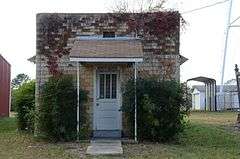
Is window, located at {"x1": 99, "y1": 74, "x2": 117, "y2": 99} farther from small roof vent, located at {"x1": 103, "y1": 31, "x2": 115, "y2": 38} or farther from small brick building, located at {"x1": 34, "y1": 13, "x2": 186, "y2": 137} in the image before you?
small roof vent, located at {"x1": 103, "y1": 31, "x2": 115, "y2": 38}

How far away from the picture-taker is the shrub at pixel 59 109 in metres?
19.0

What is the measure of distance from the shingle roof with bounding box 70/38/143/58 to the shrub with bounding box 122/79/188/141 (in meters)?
1.06

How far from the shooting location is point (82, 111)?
64.6ft

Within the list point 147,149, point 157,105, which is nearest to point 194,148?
point 147,149

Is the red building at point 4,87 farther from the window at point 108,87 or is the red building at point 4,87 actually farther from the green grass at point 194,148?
the green grass at point 194,148

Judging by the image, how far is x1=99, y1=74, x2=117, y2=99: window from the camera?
2036cm

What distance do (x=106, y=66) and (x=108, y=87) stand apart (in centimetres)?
80

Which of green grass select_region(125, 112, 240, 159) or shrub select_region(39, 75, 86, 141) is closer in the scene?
green grass select_region(125, 112, 240, 159)

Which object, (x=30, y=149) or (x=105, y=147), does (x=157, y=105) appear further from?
(x=30, y=149)

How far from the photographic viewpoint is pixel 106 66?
20266mm

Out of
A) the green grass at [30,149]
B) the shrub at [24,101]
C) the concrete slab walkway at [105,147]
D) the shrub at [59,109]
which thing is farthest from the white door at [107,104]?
the shrub at [24,101]

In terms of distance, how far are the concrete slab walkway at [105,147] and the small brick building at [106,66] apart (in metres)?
1.45

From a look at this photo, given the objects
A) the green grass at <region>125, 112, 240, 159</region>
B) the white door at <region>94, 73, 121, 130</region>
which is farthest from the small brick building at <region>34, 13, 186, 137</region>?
the green grass at <region>125, 112, 240, 159</region>

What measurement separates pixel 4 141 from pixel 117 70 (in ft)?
16.1
